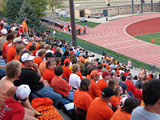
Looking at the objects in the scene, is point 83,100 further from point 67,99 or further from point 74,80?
point 74,80

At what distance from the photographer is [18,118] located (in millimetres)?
3453

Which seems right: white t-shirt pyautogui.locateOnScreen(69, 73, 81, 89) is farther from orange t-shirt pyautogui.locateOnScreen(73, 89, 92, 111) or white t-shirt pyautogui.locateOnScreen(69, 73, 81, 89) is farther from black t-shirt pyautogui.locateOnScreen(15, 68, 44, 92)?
black t-shirt pyautogui.locateOnScreen(15, 68, 44, 92)

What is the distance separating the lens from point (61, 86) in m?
5.94

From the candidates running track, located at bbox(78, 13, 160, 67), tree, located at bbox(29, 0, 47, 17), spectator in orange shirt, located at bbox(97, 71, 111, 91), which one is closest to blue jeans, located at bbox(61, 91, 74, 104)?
spectator in orange shirt, located at bbox(97, 71, 111, 91)

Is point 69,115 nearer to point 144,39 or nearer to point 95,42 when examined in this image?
point 95,42

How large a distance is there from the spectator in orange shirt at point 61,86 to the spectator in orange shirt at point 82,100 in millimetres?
825

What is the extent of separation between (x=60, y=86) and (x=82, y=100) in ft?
3.89

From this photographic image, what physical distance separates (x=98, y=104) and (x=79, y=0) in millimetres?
74272

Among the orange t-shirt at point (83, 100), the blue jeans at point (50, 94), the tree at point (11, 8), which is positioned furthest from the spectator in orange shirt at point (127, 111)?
the tree at point (11, 8)

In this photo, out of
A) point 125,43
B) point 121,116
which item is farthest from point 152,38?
point 121,116

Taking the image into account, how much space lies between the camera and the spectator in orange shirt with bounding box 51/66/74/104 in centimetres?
586

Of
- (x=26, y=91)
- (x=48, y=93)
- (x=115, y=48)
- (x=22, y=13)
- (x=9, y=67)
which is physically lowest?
(x=115, y=48)

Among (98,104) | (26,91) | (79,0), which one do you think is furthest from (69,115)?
(79,0)

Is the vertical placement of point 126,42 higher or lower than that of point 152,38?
lower
